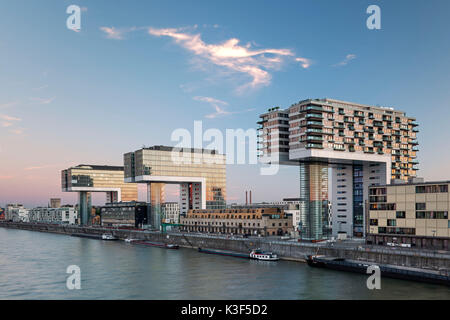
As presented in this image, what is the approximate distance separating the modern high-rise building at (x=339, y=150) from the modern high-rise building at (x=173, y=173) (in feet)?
217

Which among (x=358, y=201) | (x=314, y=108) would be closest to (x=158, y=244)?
(x=358, y=201)

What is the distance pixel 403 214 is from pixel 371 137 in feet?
126

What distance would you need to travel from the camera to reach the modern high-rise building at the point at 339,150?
381 ft

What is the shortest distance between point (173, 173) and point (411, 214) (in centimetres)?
11415

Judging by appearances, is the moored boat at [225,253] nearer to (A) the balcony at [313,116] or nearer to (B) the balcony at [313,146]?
(B) the balcony at [313,146]

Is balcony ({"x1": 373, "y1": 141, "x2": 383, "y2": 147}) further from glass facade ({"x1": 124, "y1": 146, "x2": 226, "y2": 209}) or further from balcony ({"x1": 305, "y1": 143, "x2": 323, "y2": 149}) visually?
glass facade ({"x1": 124, "y1": 146, "x2": 226, "y2": 209})

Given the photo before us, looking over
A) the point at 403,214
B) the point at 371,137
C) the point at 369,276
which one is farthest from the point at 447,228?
the point at 371,137

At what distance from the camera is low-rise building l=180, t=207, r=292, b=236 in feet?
460

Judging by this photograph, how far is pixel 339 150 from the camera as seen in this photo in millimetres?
118438

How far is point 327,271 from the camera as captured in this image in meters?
78.4
